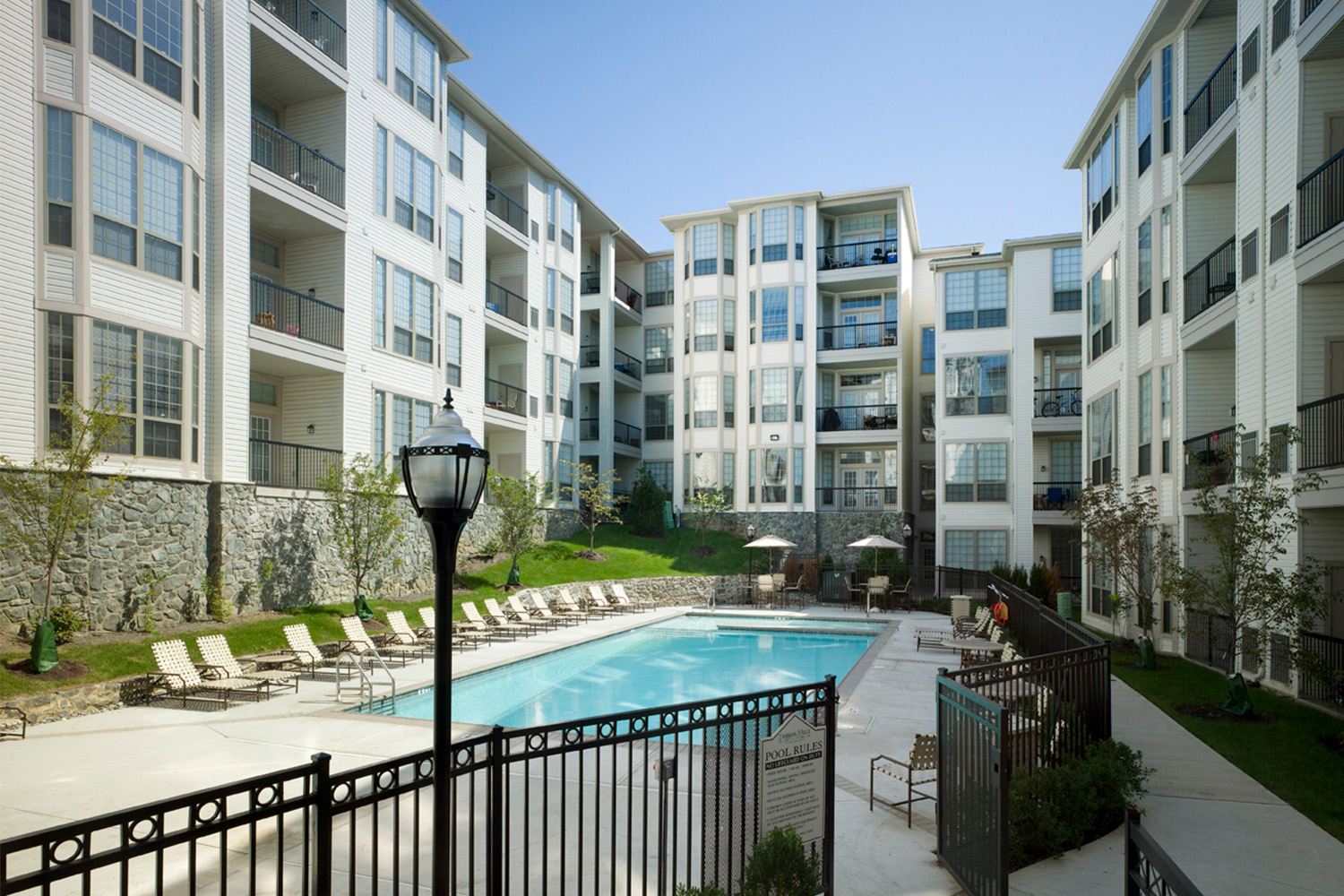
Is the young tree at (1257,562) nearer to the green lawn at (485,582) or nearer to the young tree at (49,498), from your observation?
the green lawn at (485,582)

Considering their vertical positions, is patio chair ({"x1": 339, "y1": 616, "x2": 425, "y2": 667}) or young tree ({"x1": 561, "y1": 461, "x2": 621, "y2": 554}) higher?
young tree ({"x1": 561, "y1": 461, "x2": 621, "y2": 554})

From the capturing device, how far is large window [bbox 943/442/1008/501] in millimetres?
32375

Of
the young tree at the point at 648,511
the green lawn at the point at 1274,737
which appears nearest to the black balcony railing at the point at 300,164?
the young tree at the point at 648,511

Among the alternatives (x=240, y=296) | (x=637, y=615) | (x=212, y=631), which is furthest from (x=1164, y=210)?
(x=212, y=631)

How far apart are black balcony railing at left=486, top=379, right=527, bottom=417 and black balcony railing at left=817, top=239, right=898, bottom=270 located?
1481 centimetres

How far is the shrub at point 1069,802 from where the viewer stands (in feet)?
22.7

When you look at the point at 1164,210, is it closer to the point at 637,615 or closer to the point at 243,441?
the point at 637,615

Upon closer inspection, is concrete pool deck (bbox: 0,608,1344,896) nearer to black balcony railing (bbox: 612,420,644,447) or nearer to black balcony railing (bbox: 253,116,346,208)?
black balcony railing (bbox: 253,116,346,208)

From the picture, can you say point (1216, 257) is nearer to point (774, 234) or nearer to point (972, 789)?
point (972, 789)

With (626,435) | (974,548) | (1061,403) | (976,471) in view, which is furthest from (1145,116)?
(626,435)

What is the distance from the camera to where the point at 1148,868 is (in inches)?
156

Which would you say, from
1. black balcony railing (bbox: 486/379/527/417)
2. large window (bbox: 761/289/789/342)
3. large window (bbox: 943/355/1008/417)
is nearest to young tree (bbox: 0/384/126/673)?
black balcony railing (bbox: 486/379/527/417)

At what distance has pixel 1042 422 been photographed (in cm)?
3153

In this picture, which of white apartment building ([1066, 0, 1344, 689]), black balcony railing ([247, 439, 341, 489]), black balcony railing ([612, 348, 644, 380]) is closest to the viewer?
white apartment building ([1066, 0, 1344, 689])
